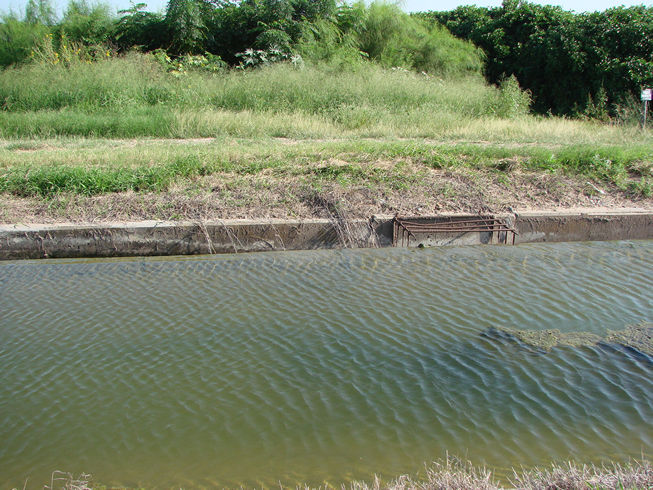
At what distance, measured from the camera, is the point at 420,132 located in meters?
10.5

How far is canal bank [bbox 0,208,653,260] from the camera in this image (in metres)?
6.33

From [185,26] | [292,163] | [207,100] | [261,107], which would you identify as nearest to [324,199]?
[292,163]

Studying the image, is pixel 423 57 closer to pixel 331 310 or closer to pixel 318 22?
pixel 318 22

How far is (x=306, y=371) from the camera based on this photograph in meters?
3.81

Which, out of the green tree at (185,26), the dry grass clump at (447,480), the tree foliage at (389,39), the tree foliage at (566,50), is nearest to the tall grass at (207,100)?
the tree foliage at (389,39)

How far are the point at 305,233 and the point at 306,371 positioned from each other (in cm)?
293

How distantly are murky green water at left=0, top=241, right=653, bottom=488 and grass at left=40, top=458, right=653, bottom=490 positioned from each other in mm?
106

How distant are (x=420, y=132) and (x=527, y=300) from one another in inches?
238

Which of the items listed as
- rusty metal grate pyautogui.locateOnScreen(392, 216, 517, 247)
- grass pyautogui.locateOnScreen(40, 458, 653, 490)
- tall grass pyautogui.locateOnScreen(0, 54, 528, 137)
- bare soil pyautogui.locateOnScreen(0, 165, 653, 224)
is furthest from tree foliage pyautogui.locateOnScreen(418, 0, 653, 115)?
grass pyautogui.locateOnScreen(40, 458, 653, 490)

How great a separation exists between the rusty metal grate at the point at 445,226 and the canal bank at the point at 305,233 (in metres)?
0.01

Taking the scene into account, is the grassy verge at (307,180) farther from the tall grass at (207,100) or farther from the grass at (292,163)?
the tall grass at (207,100)

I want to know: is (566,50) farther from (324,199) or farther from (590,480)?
(590,480)

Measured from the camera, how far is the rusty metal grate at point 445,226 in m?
6.64

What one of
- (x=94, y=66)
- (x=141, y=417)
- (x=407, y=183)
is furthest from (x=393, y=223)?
(x=94, y=66)
